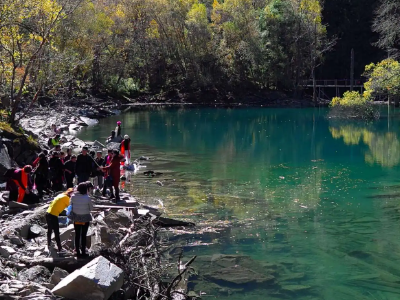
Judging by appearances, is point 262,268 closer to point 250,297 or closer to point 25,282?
point 250,297

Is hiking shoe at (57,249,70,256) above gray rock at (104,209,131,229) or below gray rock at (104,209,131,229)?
below

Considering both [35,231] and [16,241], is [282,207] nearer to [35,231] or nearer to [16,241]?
[35,231]

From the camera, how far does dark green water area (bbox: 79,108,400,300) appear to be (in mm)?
12078

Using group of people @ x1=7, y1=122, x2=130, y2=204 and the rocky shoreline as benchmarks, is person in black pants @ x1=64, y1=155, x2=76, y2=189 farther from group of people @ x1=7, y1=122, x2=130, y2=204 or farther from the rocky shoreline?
the rocky shoreline

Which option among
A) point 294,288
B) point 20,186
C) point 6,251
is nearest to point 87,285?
point 6,251

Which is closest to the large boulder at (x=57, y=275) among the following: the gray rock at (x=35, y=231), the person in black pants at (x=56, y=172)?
the gray rock at (x=35, y=231)

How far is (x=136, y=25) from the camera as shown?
2672 inches

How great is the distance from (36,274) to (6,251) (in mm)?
1083

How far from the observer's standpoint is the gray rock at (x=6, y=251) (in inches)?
416

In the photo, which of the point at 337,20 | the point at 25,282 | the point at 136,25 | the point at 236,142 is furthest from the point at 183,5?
the point at 25,282

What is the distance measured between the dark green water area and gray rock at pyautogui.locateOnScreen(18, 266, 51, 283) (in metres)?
3.05

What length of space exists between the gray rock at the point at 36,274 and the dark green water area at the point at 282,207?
3052 millimetres

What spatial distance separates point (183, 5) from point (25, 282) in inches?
2465

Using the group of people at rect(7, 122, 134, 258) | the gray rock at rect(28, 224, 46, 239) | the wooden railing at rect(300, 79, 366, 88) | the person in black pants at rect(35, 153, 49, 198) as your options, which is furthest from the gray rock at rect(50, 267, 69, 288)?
the wooden railing at rect(300, 79, 366, 88)
